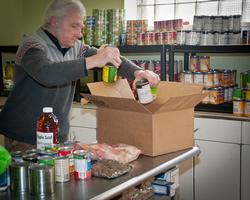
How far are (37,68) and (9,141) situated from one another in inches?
26.6

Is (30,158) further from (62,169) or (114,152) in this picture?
(114,152)

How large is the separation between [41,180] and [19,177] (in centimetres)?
9

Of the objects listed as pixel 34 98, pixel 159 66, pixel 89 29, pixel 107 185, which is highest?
pixel 89 29

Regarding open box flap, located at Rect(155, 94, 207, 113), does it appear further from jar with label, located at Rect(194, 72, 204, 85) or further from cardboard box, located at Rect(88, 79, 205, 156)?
jar with label, located at Rect(194, 72, 204, 85)

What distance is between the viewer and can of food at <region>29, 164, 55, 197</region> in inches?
56.4

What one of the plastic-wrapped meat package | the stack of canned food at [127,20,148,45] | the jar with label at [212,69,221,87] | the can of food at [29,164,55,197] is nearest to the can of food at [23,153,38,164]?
the can of food at [29,164,55,197]

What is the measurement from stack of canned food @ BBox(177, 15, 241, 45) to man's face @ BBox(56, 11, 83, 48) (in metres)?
1.42

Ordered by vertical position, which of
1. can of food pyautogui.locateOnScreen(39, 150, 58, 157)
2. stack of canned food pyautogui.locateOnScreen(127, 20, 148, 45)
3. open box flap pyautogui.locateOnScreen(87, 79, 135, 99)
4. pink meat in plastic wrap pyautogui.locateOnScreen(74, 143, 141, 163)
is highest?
stack of canned food pyautogui.locateOnScreen(127, 20, 148, 45)

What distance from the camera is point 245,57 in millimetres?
3586

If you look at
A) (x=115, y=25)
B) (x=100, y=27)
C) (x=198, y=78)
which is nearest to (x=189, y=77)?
(x=198, y=78)

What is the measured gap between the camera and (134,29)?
3752 millimetres

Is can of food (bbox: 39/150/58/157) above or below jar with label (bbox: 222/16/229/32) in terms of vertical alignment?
below

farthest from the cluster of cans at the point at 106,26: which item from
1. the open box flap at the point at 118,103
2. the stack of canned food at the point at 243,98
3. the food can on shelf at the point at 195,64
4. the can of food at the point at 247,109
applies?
the open box flap at the point at 118,103

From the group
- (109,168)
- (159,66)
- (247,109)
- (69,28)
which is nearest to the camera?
(109,168)
